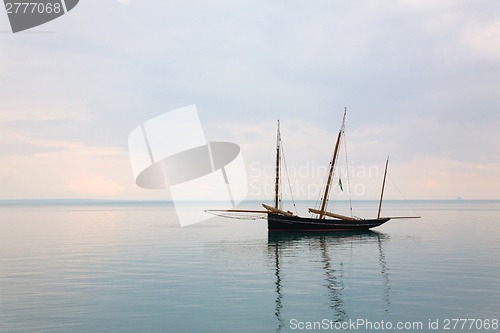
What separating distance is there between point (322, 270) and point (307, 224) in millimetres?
35598

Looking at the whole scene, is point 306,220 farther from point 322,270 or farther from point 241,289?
point 241,289

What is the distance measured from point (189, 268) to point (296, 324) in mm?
19165

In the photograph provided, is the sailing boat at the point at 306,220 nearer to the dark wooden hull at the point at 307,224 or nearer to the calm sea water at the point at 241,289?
the dark wooden hull at the point at 307,224

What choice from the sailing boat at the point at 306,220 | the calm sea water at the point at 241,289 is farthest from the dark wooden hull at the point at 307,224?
the calm sea water at the point at 241,289

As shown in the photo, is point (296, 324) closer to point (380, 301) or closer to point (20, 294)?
point (380, 301)

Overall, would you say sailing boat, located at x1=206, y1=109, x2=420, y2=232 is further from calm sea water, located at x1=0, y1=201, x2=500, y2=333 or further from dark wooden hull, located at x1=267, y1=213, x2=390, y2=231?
calm sea water, located at x1=0, y1=201, x2=500, y2=333

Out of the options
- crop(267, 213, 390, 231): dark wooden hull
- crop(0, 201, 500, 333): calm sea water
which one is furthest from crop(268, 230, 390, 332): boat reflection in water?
crop(267, 213, 390, 231): dark wooden hull

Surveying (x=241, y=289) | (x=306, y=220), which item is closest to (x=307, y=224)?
(x=306, y=220)

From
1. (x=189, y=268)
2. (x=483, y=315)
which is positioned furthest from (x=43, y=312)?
(x=483, y=315)

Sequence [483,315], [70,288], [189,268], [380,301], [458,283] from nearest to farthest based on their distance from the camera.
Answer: [483,315] → [380,301] → [70,288] → [458,283] → [189,268]

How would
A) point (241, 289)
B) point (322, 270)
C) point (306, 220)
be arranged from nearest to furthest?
point (241, 289), point (322, 270), point (306, 220)

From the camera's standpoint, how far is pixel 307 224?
71938 mm

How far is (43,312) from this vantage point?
2303 cm

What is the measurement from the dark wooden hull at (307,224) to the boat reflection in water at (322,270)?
233cm
